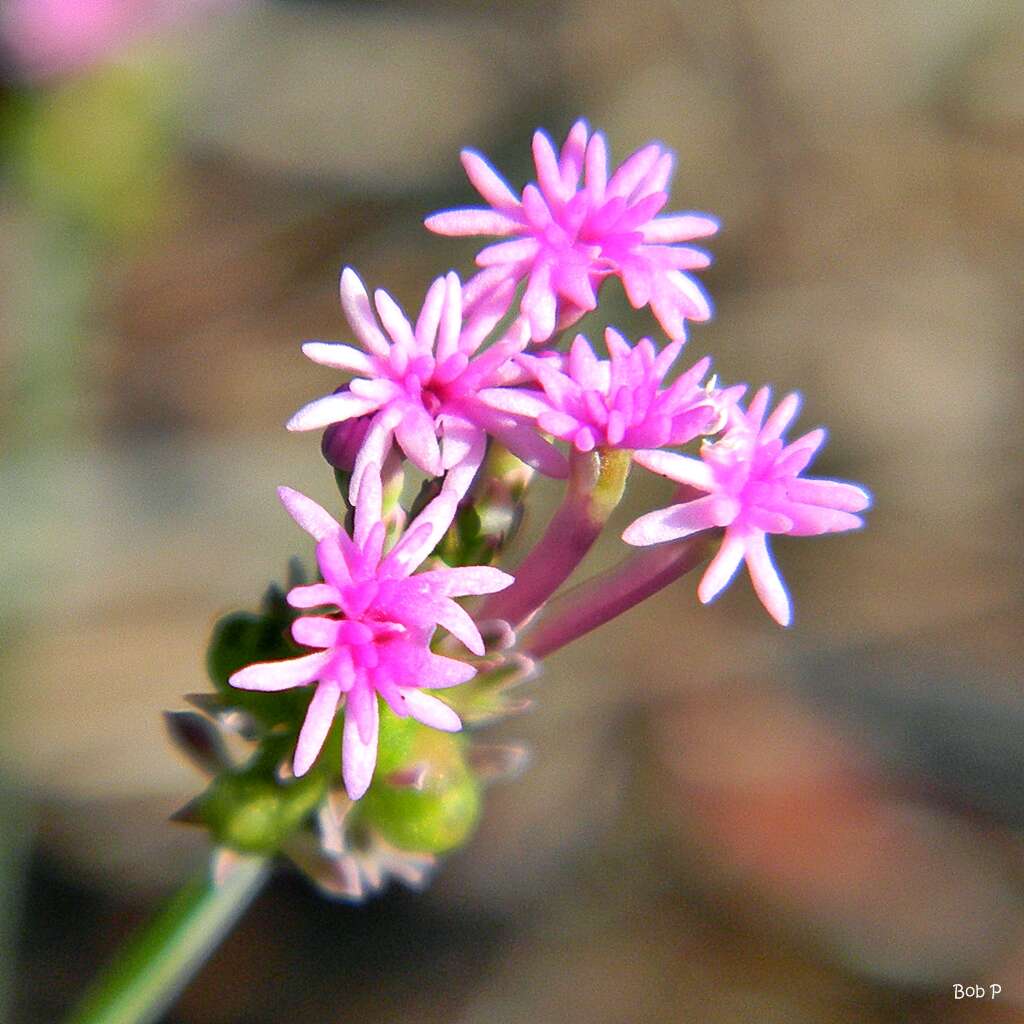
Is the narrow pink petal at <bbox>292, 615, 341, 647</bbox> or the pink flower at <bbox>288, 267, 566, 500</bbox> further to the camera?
the pink flower at <bbox>288, 267, 566, 500</bbox>

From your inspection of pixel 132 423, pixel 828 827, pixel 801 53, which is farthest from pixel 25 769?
pixel 801 53

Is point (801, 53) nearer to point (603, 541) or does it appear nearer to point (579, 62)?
point (579, 62)

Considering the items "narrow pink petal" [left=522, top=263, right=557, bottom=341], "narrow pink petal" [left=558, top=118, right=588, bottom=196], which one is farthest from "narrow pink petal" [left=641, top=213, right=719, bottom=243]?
"narrow pink petal" [left=522, top=263, right=557, bottom=341]

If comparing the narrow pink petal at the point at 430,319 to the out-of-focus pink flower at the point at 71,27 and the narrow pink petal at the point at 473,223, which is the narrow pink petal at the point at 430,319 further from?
the out-of-focus pink flower at the point at 71,27

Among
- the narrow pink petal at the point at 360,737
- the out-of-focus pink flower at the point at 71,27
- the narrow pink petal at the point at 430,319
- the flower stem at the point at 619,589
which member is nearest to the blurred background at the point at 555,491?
the out-of-focus pink flower at the point at 71,27

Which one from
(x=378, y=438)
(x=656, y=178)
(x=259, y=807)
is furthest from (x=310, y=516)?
(x=656, y=178)

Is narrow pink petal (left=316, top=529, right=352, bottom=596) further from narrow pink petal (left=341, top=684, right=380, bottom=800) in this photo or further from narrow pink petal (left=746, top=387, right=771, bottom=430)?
narrow pink petal (left=746, top=387, right=771, bottom=430)
